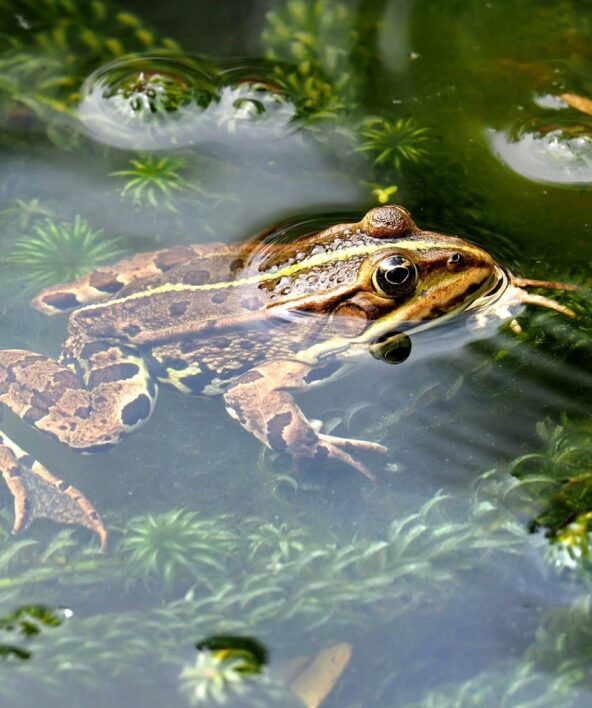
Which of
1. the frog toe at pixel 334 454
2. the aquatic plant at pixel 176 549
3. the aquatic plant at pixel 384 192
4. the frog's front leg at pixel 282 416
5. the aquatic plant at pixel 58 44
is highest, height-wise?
the aquatic plant at pixel 58 44

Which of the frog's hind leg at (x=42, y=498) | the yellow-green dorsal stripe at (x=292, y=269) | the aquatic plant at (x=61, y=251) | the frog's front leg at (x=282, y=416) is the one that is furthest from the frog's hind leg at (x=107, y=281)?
the frog's hind leg at (x=42, y=498)

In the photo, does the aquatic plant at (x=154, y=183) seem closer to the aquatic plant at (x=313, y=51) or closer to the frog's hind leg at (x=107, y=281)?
the frog's hind leg at (x=107, y=281)

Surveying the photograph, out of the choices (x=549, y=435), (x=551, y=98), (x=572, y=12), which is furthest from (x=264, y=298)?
(x=572, y=12)

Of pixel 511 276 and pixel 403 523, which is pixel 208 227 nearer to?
pixel 511 276

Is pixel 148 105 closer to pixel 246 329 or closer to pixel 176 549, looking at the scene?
pixel 246 329

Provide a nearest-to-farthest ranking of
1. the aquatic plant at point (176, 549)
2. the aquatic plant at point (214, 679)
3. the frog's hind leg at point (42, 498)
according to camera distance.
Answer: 1. the aquatic plant at point (214, 679)
2. the aquatic plant at point (176, 549)
3. the frog's hind leg at point (42, 498)

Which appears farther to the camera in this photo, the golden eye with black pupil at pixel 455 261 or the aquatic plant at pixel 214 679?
the golden eye with black pupil at pixel 455 261

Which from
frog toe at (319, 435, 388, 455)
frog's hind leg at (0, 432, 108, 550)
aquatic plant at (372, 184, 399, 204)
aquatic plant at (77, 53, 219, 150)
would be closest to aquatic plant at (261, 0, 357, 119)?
aquatic plant at (77, 53, 219, 150)
